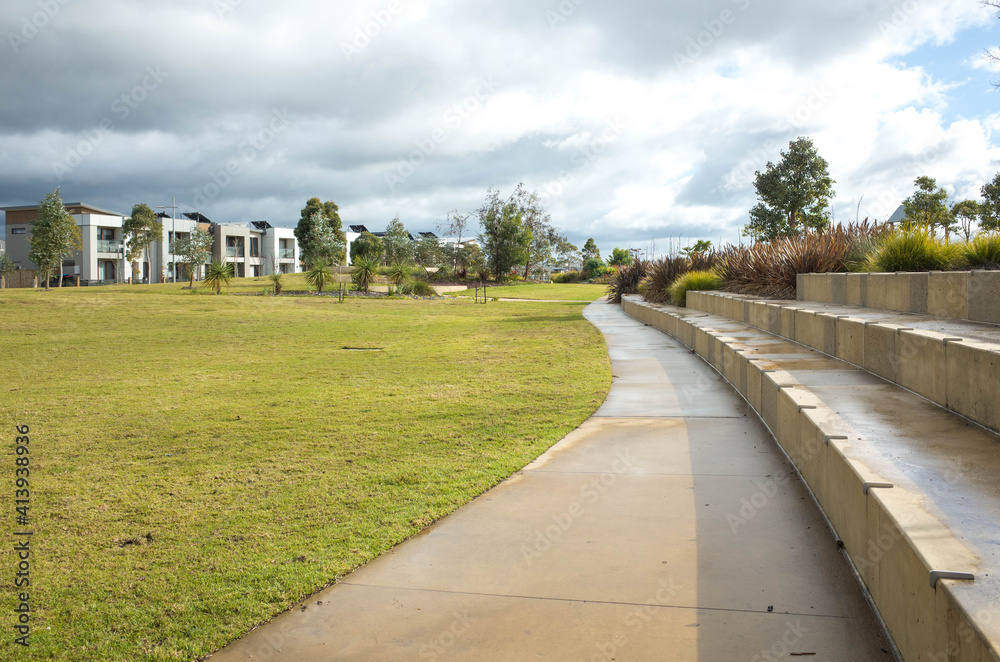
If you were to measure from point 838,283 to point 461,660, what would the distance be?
835 centimetres

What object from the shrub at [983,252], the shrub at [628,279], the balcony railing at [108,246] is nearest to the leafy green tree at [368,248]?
the balcony railing at [108,246]

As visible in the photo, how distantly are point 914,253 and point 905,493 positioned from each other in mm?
7048

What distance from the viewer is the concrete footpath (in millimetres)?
2600

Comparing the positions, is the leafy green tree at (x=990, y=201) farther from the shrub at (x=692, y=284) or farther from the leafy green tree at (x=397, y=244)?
the leafy green tree at (x=397, y=244)

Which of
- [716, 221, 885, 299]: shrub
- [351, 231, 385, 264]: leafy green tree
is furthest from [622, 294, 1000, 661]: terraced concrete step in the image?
[351, 231, 385, 264]: leafy green tree

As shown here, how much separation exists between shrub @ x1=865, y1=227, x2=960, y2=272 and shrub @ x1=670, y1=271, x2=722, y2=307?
718 centimetres

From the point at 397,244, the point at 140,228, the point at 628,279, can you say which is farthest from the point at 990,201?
the point at 140,228

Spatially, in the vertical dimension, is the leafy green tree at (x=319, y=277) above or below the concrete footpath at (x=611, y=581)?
above

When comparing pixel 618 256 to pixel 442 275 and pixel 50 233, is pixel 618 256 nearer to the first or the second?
pixel 442 275

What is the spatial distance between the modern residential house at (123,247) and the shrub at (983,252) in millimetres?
63784

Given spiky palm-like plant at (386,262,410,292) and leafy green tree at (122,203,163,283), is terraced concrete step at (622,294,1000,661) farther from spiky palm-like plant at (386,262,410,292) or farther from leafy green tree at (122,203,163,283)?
leafy green tree at (122,203,163,283)

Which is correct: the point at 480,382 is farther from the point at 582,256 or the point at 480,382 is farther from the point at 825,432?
the point at 582,256

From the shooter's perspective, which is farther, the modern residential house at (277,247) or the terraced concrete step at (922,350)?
the modern residential house at (277,247)

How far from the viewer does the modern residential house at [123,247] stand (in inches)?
2655
